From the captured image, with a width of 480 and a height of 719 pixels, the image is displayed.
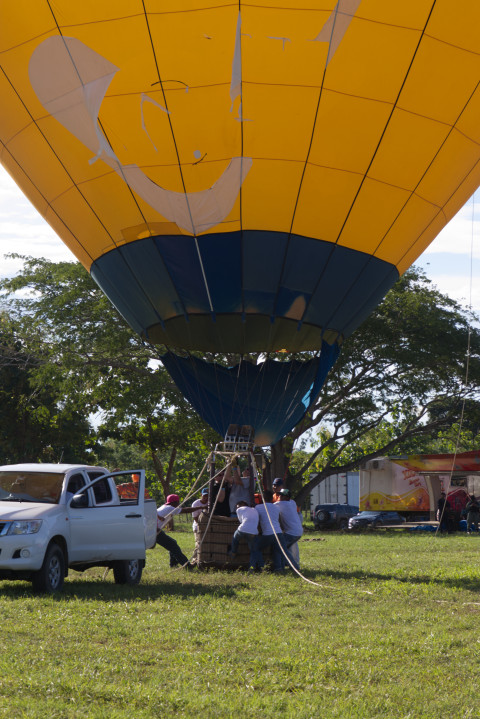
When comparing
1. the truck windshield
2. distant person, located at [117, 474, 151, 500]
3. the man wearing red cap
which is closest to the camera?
the truck windshield

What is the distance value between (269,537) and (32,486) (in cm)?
377

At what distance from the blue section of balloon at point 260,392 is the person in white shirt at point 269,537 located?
1.43 m

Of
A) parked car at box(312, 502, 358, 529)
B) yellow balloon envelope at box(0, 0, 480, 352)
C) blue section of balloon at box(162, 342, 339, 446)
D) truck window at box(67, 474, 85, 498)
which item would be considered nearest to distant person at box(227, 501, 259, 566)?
blue section of balloon at box(162, 342, 339, 446)

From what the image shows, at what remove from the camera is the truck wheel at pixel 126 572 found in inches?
430

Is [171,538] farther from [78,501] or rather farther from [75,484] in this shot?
[78,501]

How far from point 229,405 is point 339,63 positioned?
18.4 feet

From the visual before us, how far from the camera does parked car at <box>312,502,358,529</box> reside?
3647 cm

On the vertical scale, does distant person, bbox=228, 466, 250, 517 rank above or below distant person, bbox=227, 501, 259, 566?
above

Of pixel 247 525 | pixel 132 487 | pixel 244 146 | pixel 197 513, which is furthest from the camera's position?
pixel 132 487

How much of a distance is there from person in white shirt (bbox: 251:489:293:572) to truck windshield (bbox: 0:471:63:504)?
3331mm

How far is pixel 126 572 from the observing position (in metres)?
11.0

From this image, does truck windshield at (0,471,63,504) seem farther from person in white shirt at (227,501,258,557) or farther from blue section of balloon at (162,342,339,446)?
blue section of balloon at (162,342,339,446)

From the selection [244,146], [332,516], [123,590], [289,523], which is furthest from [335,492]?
[123,590]

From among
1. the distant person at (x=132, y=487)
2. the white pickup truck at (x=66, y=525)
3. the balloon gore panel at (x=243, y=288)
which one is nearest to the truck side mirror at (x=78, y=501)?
the white pickup truck at (x=66, y=525)
